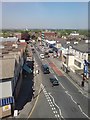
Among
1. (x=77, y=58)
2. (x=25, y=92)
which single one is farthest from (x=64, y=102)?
(x=77, y=58)

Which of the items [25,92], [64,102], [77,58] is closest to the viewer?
[64,102]

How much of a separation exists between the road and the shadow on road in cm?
188

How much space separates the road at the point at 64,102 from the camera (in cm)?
2895

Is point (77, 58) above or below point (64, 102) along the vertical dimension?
above

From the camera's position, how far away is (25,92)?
38.6 m

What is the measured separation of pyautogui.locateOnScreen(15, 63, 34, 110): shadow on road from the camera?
3231 centimetres

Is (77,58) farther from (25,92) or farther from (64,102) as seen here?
(64,102)

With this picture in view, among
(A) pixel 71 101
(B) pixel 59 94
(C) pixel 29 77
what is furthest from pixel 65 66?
(A) pixel 71 101

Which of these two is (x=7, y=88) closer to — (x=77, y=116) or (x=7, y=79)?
(x=7, y=79)

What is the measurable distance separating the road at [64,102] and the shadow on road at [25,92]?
1.88m

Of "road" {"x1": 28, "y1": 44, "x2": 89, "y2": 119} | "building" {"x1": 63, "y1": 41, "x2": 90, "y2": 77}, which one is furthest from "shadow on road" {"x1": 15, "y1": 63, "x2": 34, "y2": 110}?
"building" {"x1": 63, "y1": 41, "x2": 90, "y2": 77}

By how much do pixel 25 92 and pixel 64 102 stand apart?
25.3 ft

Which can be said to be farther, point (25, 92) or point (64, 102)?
point (25, 92)

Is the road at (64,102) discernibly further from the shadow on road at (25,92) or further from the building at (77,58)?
the building at (77,58)
